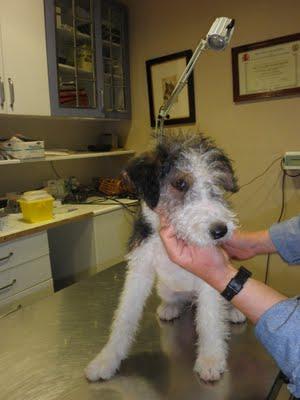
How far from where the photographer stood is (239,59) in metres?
2.49

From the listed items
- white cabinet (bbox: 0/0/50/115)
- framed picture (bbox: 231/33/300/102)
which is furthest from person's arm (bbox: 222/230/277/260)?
white cabinet (bbox: 0/0/50/115)

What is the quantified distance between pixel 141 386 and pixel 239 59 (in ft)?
7.44

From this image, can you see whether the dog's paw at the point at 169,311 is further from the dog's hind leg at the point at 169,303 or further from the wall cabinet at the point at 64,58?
the wall cabinet at the point at 64,58

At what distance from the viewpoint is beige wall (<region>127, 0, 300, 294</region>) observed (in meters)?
2.38

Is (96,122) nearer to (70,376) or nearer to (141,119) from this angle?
(141,119)

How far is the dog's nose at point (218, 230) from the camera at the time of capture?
0.84 m

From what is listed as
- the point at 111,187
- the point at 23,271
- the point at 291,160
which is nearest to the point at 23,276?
the point at 23,271

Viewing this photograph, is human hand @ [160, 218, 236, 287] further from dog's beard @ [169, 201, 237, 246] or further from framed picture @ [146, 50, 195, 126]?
framed picture @ [146, 50, 195, 126]

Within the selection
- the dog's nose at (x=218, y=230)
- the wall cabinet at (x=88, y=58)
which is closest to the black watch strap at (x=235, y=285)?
the dog's nose at (x=218, y=230)

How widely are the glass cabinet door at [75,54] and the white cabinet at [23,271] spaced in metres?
1.04

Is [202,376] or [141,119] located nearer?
[202,376]

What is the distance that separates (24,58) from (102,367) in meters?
1.95

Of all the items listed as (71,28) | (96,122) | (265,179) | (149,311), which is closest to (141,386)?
(149,311)

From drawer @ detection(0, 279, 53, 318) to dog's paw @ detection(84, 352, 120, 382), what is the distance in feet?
3.57
